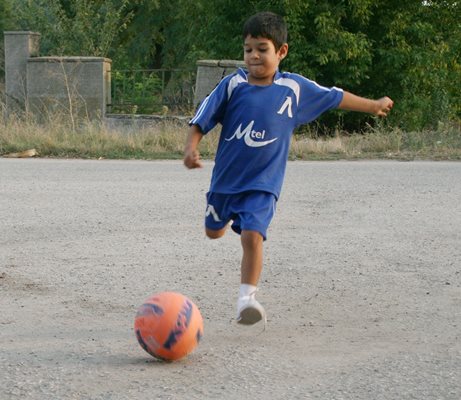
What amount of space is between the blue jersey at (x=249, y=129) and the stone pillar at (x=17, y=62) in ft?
58.1

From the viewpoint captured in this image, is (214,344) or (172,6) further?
(172,6)

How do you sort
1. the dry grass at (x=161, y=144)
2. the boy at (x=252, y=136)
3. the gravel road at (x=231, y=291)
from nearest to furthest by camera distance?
the gravel road at (x=231, y=291), the boy at (x=252, y=136), the dry grass at (x=161, y=144)

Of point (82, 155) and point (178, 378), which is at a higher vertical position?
point (178, 378)

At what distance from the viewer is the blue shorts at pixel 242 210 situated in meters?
5.04

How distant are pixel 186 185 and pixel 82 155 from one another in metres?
3.95

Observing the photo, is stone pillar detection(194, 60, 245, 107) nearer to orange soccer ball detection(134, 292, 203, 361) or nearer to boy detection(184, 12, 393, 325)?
boy detection(184, 12, 393, 325)

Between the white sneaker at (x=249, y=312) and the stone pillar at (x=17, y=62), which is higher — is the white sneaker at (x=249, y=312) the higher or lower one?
the higher one

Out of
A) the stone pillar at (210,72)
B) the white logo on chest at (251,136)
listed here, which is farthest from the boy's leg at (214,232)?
the stone pillar at (210,72)

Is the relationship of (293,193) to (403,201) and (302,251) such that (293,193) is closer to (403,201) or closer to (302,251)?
(403,201)

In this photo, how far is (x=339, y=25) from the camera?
68.4 feet

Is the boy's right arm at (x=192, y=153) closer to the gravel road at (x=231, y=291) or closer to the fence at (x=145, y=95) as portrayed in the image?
the gravel road at (x=231, y=291)

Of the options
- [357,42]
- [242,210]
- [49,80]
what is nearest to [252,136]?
[242,210]

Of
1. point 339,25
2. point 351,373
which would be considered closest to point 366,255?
point 351,373

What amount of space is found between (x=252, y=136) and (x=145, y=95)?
59.3 feet
